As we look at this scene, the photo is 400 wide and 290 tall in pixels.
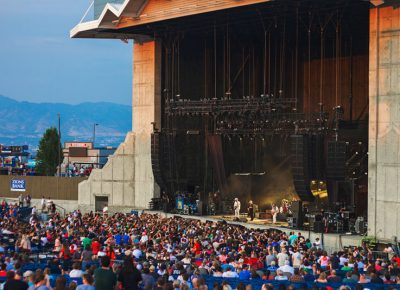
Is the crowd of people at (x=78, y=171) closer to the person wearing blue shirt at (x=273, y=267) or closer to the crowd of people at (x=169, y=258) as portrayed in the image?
the crowd of people at (x=169, y=258)

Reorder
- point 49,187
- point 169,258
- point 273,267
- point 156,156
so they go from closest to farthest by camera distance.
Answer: point 273,267, point 169,258, point 156,156, point 49,187

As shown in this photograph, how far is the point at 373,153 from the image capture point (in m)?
33.7

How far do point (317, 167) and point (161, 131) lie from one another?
10082 mm

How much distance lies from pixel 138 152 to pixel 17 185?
11.7 m

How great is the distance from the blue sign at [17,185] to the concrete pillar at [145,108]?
10.8 meters

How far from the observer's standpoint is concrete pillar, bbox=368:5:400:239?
107ft

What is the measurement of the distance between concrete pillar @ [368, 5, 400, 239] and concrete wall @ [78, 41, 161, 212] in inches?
548

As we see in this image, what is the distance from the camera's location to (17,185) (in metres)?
54.9

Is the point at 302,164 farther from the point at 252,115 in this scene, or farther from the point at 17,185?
the point at 17,185

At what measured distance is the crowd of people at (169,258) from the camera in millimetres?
14305

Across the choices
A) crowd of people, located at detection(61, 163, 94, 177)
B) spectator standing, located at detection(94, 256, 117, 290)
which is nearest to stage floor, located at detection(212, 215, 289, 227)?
crowd of people, located at detection(61, 163, 94, 177)

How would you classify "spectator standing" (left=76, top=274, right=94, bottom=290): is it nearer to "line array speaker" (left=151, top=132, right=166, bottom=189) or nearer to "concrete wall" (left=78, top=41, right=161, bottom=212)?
"line array speaker" (left=151, top=132, right=166, bottom=189)

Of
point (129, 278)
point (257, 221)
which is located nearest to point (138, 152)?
point (257, 221)

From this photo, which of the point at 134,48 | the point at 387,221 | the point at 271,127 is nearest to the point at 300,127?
the point at 271,127
